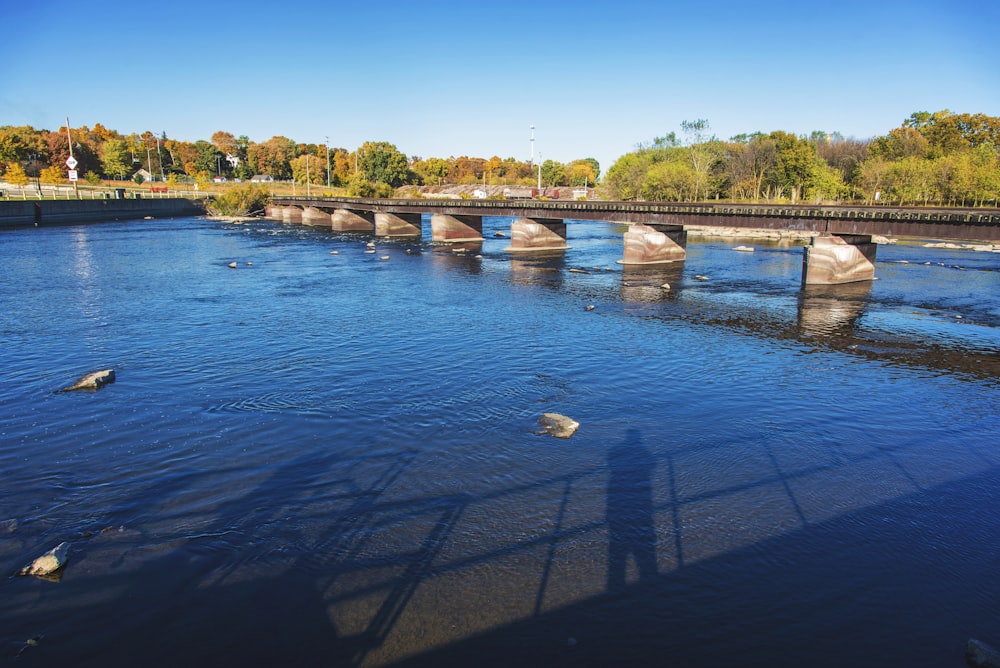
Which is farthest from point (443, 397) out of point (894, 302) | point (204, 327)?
point (894, 302)

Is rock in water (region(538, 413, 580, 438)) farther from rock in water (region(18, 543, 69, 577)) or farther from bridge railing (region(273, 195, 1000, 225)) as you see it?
bridge railing (region(273, 195, 1000, 225))

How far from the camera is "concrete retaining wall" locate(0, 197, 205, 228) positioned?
258 feet

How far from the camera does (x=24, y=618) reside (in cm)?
904

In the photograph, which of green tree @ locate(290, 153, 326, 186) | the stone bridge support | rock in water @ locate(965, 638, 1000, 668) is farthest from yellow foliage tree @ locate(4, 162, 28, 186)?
rock in water @ locate(965, 638, 1000, 668)

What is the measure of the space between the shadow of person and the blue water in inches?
2.5

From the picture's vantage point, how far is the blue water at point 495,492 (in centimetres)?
911

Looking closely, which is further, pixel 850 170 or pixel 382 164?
pixel 382 164

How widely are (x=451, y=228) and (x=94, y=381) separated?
56.0m

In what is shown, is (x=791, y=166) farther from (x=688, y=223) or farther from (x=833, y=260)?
(x=833, y=260)

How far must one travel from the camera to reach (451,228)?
72875mm

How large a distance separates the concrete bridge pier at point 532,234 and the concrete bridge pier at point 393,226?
76.7 ft

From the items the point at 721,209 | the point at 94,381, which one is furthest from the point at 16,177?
the point at 721,209

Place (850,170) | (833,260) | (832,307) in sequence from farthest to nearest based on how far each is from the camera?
1. (850,170)
2. (833,260)
3. (832,307)

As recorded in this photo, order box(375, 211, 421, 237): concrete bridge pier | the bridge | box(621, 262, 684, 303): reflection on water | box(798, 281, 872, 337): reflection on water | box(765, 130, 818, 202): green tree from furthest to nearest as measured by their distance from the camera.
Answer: box(765, 130, 818, 202): green tree → box(375, 211, 421, 237): concrete bridge pier → box(621, 262, 684, 303): reflection on water → the bridge → box(798, 281, 872, 337): reflection on water
